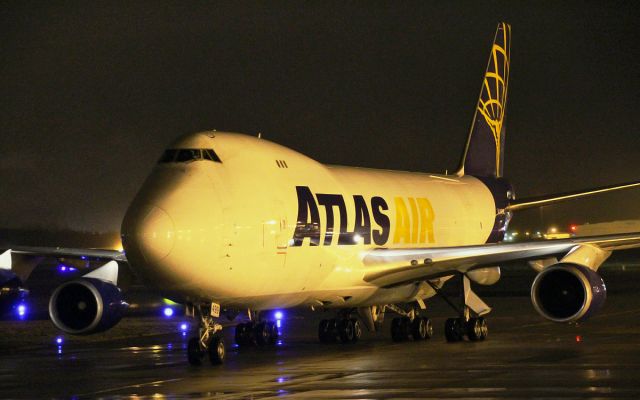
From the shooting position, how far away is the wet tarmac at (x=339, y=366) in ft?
51.4

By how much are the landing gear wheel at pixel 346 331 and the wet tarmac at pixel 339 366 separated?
425 millimetres

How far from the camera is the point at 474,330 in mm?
25172

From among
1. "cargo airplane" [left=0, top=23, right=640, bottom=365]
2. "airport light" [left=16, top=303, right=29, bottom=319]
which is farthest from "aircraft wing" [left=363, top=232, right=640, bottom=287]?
"airport light" [left=16, top=303, right=29, bottom=319]

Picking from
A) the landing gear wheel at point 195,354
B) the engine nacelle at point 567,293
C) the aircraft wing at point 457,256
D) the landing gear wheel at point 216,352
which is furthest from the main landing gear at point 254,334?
the engine nacelle at point 567,293

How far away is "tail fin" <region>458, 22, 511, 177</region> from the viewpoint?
114 ft

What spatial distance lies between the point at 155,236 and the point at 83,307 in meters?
3.91

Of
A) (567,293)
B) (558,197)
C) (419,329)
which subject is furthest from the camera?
(558,197)

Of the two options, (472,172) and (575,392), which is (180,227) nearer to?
(575,392)

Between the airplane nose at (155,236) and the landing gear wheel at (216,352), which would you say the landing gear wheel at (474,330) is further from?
the airplane nose at (155,236)

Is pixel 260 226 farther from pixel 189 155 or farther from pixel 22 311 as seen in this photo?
pixel 22 311

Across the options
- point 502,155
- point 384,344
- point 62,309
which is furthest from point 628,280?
point 62,309

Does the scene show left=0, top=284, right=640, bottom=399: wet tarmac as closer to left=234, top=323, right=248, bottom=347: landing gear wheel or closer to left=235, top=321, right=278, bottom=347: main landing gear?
left=235, top=321, right=278, bottom=347: main landing gear

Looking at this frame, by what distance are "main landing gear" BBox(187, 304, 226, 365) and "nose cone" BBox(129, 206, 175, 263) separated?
6.65 ft

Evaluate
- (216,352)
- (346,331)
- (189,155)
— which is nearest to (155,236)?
(189,155)
